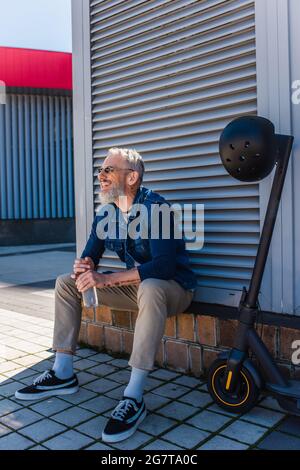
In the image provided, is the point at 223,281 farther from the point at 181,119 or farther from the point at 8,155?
the point at 8,155

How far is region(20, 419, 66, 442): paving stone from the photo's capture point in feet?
7.60

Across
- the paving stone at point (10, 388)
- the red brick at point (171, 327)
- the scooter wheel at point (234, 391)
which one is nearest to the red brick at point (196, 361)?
the red brick at point (171, 327)

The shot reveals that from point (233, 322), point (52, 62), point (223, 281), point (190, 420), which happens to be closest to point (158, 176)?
point (223, 281)

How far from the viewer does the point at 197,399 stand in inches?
106

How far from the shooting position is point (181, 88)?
121 inches

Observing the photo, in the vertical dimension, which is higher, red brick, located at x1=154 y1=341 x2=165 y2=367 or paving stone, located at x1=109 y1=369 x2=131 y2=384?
red brick, located at x1=154 y1=341 x2=165 y2=367

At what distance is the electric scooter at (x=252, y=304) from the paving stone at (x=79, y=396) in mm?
699

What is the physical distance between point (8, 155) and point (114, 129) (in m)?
10.5

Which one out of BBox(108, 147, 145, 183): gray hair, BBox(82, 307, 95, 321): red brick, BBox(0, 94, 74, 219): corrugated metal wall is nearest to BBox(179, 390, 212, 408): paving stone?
BBox(82, 307, 95, 321): red brick

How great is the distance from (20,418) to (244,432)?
1.11 meters

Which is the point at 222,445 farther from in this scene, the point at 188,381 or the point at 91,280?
the point at 91,280

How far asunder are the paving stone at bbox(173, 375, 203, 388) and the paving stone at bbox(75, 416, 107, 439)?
1.99ft

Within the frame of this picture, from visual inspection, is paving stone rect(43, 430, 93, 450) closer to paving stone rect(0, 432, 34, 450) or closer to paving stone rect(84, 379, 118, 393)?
paving stone rect(0, 432, 34, 450)

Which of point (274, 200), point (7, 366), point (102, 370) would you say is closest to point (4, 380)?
point (7, 366)
